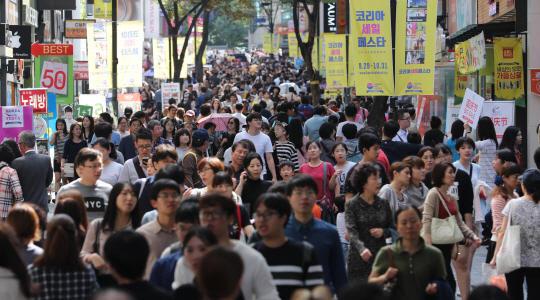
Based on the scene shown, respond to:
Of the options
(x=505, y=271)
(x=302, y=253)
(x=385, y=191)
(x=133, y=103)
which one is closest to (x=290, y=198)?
(x=302, y=253)

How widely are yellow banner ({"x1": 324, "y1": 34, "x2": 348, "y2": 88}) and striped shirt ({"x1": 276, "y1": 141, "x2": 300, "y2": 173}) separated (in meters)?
8.64

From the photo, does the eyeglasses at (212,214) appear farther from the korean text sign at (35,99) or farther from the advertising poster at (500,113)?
the korean text sign at (35,99)

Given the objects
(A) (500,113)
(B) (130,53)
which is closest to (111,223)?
(A) (500,113)

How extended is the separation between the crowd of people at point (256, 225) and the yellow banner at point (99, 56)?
31.9ft

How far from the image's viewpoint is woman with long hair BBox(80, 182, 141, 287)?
5.01 m

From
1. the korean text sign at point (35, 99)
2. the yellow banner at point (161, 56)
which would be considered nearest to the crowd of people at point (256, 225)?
the korean text sign at point (35, 99)

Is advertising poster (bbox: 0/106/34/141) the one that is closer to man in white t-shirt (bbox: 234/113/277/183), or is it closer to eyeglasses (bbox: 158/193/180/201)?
man in white t-shirt (bbox: 234/113/277/183)

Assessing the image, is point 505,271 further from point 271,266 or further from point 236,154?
point 236,154

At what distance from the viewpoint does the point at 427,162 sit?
26.6 feet

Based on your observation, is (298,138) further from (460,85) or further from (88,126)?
(460,85)

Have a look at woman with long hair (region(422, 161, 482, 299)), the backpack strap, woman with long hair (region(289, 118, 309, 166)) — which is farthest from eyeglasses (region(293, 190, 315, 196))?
woman with long hair (region(289, 118, 309, 166))

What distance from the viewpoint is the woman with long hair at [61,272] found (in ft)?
13.3

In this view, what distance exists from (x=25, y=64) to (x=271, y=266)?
23.7 metres

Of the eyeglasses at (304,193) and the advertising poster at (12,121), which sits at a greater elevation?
the advertising poster at (12,121)
